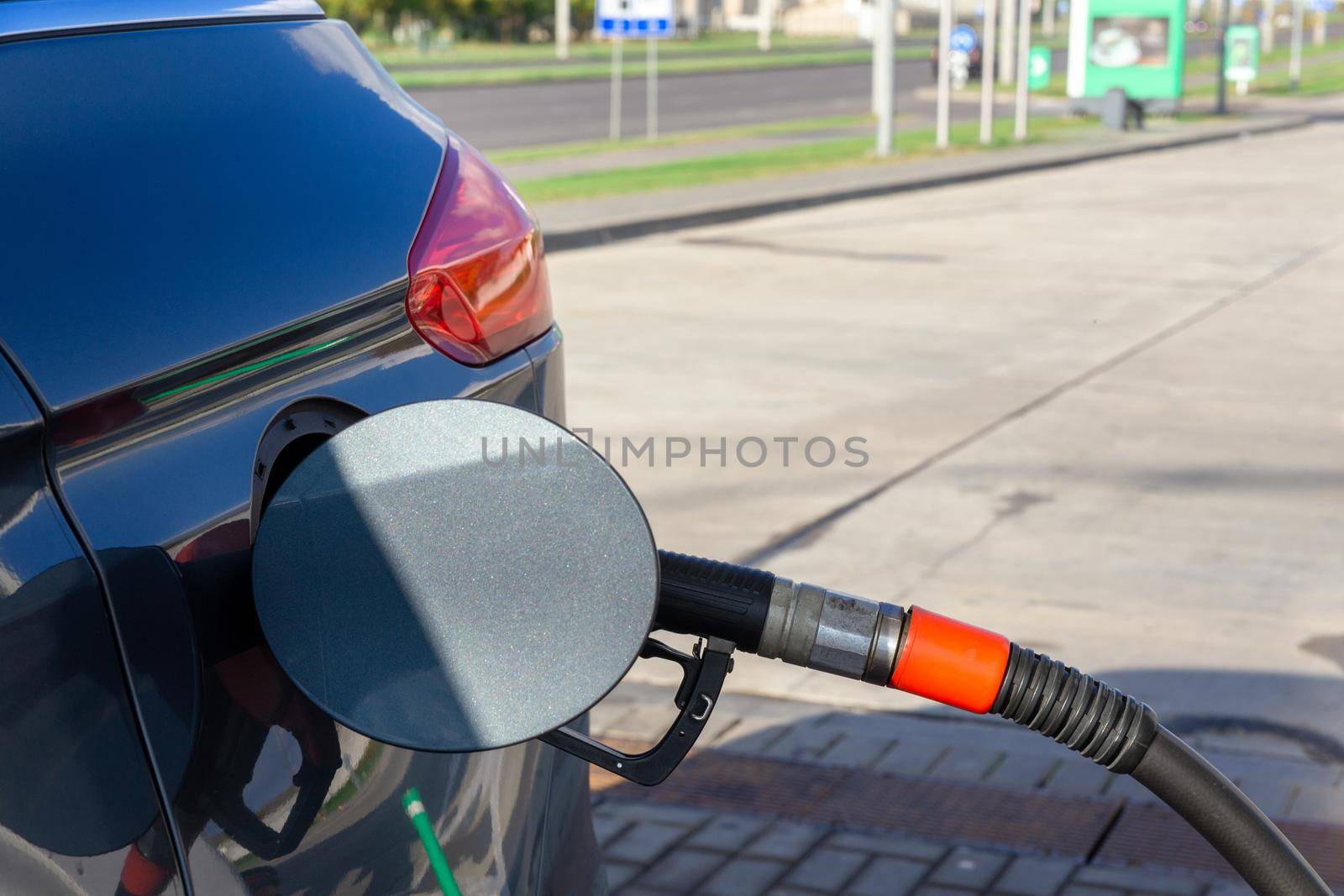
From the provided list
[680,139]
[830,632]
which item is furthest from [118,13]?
[680,139]

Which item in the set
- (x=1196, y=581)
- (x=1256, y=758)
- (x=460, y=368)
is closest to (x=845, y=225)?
(x=1196, y=581)

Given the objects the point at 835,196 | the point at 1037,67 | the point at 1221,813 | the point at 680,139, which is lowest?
the point at 835,196

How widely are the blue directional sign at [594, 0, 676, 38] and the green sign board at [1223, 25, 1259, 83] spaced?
2183 centimetres

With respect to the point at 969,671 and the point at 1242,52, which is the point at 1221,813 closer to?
the point at 969,671

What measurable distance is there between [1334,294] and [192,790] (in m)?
12.0

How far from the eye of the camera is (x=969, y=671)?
1.31 metres

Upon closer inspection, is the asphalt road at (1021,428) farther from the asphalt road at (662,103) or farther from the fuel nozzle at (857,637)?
the asphalt road at (662,103)

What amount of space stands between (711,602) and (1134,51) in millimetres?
32947

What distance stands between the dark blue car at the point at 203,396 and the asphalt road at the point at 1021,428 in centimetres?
315

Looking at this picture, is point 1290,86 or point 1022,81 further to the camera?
point 1290,86

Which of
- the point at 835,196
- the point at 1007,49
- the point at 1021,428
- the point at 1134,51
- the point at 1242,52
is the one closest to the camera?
the point at 1021,428

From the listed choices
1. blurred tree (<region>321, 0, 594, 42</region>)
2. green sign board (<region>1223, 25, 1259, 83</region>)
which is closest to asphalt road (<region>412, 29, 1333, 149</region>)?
green sign board (<region>1223, 25, 1259, 83</region>)

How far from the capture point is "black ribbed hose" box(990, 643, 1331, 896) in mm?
1358

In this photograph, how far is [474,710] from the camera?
1.16 m
